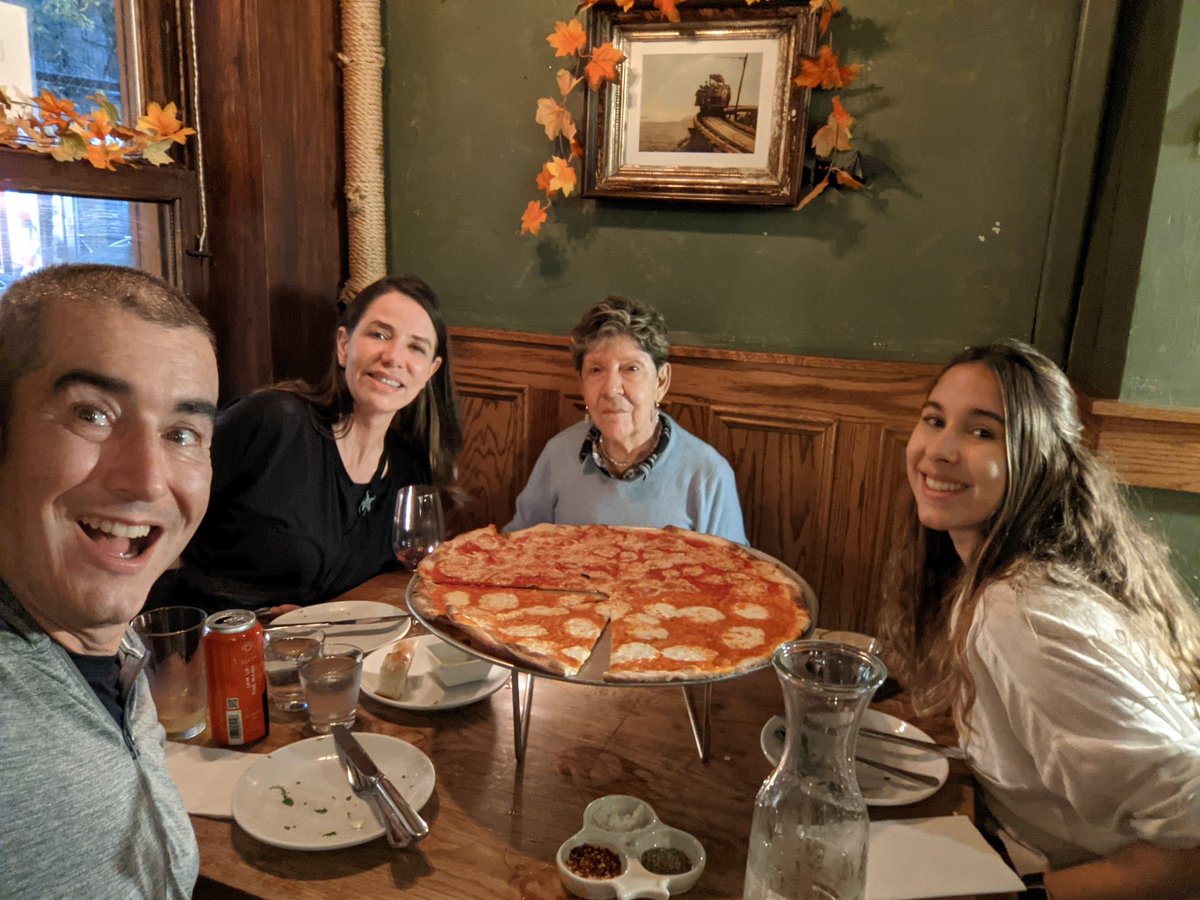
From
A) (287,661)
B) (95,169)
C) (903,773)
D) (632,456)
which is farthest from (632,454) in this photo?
(95,169)

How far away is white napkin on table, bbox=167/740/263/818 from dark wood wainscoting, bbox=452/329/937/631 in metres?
2.03

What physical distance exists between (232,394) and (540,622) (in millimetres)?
1945

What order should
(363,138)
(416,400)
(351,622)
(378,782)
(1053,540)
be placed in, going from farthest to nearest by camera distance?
(363,138), (416,400), (351,622), (1053,540), (378,782)

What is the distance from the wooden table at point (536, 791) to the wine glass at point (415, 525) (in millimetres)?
386

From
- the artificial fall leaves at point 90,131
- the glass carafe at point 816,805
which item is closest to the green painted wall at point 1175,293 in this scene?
the glass carafe at point 816,805

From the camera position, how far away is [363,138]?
10.5 feet

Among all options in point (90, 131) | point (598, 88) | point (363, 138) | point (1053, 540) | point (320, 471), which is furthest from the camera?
point (363, 138)

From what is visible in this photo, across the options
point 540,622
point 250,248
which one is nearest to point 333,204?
point 250,248

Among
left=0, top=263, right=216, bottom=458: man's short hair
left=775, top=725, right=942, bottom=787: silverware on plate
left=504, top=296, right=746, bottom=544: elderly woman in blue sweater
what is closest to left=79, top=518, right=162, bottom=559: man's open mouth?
left=0, top=263, right=216, bottom=458: man's short hair

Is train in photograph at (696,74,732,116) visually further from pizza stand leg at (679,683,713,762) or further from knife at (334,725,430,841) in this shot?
knife at (334,725,430,841)

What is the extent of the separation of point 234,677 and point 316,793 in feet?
0.80

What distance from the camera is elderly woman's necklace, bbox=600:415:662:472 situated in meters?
2.55

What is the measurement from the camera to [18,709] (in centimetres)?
87

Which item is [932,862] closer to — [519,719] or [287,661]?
[519,719]
